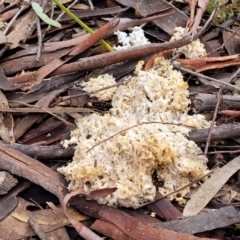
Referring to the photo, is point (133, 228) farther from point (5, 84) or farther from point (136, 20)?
point (136, 20)

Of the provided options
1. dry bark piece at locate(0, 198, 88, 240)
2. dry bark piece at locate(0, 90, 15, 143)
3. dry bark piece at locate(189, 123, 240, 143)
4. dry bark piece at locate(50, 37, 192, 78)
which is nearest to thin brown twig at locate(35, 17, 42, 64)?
dry bark piece at locate(50, 37, 192, 78)

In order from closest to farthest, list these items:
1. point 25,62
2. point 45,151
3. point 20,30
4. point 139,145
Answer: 1. point 139,145
2. point 45,151
3. point 25,62
4. point 20,30

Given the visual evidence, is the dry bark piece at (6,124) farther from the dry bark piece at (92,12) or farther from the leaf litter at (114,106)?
the dry bark piece at (92,12)

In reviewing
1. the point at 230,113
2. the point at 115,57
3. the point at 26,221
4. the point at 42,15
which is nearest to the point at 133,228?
the point at 26,221

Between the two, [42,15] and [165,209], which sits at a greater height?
[42,15]

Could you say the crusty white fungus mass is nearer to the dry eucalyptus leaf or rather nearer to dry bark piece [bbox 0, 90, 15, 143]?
the dry eucalyptus leaf

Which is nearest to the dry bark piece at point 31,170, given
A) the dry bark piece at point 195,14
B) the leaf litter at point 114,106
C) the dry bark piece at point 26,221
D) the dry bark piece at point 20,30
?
the leaf litter at point 114,106

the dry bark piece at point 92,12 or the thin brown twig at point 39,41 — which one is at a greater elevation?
the dry bark piece at point 92,12

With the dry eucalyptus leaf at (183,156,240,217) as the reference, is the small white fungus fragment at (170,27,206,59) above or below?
above
